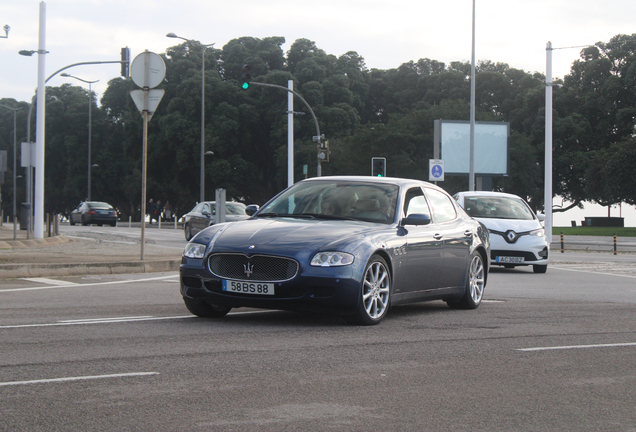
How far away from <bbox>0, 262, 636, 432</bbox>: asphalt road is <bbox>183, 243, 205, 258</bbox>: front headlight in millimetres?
672

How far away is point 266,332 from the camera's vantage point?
778 cm

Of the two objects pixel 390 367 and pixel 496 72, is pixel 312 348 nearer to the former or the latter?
pixel 390 367

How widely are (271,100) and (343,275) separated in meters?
56.2

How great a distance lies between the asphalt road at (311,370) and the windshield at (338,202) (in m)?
1.11

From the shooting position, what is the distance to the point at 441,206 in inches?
408

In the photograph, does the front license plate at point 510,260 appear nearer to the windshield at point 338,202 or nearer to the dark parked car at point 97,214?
the windshield at point 338,202

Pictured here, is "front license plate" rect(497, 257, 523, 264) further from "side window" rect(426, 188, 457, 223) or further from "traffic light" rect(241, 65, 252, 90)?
"traffic light" rect(241, 65, 252, 90)

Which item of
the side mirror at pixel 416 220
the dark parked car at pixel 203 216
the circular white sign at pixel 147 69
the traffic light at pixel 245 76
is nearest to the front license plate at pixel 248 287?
the side mirror at pixel 416 220

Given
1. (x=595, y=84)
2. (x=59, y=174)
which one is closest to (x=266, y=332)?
(x=595, y=84)

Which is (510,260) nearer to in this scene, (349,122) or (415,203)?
(415,203)

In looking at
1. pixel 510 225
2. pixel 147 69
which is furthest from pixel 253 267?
pixel 510 225

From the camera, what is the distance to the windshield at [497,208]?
60.7 ft

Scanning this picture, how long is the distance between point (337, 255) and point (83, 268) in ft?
27.3

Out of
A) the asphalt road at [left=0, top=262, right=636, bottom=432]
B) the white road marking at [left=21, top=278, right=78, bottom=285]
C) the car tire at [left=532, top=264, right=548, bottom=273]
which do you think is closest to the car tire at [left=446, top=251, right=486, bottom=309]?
the asphalt road at [left=0, top=262, right=636, bottom=432]
